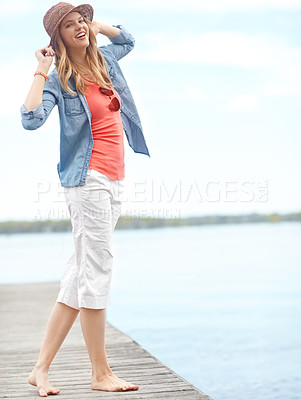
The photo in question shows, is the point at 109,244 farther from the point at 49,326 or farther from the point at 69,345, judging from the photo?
the point at 69,345

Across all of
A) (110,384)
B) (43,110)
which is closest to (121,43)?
(43,110)

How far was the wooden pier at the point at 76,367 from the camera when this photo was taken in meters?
2.15

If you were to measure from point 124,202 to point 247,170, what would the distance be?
28.7 m

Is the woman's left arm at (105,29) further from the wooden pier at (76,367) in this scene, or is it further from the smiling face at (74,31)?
the wooden pier at (76,367)

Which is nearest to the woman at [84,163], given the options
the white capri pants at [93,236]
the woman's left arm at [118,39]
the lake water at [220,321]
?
the white capri pants at [93,236]

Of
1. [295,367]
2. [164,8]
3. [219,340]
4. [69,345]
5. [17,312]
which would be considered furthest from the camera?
[164,8]

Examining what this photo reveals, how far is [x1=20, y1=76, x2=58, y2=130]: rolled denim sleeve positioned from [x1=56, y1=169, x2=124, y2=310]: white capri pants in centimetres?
23

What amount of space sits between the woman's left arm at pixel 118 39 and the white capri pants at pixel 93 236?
0.55 meters

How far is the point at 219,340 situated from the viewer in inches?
210

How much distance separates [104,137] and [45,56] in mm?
322

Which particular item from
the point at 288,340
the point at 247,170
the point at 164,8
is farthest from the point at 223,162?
the point at 288,340

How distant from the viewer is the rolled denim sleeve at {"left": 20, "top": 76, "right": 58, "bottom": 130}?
2018mm

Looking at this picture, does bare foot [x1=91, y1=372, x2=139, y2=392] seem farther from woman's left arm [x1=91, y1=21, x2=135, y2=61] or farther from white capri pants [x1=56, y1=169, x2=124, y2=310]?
woman's left arm [x1=91, y1=21, x2=135, y2=61]

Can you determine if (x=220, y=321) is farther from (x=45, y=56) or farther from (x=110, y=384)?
(x=45, y=56)
